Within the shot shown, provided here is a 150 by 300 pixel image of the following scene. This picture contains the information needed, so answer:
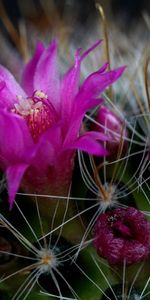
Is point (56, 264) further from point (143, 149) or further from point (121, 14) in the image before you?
point (121, 14)

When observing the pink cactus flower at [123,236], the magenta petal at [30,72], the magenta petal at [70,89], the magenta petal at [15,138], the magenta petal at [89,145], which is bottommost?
the pink cactus flower at [123,236]

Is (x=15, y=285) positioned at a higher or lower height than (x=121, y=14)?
lower

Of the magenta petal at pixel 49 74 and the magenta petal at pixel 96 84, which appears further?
the magenta petal at pixel 49 74

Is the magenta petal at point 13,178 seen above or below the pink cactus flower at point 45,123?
below

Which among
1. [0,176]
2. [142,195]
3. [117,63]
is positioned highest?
[117,63]

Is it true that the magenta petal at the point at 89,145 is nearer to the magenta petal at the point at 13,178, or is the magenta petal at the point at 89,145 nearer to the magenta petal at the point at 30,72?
the magenta petal at the point at 13,178

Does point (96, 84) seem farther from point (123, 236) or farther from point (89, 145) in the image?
point (123, 236)

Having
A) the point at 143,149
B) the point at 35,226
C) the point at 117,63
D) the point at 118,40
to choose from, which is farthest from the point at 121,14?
the point at 35,226

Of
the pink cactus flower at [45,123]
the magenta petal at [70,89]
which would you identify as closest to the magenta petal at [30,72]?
the pink cactus flower at [45,123]
